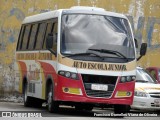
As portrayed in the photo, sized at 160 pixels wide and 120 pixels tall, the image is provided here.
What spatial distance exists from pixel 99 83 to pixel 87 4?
44.2 ft

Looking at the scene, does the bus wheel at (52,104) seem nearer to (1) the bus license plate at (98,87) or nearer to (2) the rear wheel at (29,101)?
(1) the bus license plate at (98,87)

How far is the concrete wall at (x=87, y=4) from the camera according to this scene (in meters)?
29.7

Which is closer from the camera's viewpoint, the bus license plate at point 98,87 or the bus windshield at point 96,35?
the bus license plate at point 98,87

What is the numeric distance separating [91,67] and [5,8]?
1270cm

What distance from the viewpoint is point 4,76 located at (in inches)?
1176

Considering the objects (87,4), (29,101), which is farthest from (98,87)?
(87,4)

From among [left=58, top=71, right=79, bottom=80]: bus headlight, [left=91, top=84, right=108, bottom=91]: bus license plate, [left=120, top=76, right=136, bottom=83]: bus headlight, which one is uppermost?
[left=58, top=71, right=79, bottom=80]: bus headlight

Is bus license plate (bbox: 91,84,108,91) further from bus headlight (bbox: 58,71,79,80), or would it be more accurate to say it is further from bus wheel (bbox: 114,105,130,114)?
bus wheel (bbox: 114,105,130,114)

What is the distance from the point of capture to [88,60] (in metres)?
17.7

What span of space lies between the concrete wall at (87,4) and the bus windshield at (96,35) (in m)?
11.6

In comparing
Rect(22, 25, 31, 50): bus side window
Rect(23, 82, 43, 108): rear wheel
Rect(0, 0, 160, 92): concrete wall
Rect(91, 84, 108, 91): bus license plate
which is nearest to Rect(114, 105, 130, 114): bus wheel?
Rect(91, 84, 108, 91): bus license plate

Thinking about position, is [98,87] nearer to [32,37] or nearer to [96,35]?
[96,35]

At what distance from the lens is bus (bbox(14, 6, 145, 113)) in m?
17.5

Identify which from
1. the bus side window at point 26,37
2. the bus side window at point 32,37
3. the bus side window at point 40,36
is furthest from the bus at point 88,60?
the bus side window at point 26,37
